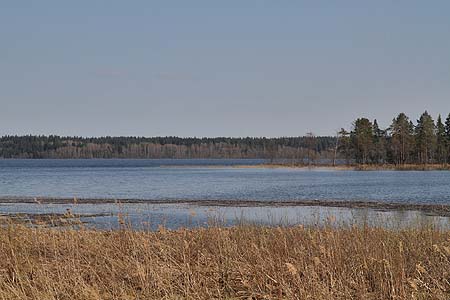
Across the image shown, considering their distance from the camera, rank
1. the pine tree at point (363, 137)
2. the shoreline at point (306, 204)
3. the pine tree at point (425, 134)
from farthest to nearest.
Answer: the pine tree at point (363, 137) → the pine tree at point (425, 134) → the shoreline at point (306, 204)

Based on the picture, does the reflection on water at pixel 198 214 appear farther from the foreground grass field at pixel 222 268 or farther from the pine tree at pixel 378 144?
the pine tree at pixel 378 144

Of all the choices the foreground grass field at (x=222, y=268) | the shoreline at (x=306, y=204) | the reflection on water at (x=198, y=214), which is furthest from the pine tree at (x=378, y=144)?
the foreground grass field at (x=222, y=268)

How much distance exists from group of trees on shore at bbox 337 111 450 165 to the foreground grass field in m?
93.5

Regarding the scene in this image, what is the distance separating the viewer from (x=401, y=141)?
345 ft

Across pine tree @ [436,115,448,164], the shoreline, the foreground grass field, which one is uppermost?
pine tree @ [436,115,448,164]

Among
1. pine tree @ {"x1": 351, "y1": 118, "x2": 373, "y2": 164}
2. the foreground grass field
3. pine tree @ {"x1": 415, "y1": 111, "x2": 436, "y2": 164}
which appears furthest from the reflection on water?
pine tree @ {"x1": 351, "y1": 118, "x2": 373, "y2": 164}

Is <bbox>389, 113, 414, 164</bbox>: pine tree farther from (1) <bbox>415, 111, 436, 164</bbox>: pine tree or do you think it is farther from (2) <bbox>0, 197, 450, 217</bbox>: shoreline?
(2) <bbox>0, 197, 450, 217</bbox>: shoreline

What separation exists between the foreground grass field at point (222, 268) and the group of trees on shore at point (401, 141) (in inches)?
3681

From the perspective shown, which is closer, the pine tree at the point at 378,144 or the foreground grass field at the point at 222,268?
the foreground grass field at the point at 222,268

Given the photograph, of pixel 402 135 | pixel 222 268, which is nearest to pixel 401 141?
pixel 402 135

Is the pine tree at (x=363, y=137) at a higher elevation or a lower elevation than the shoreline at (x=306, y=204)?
higher

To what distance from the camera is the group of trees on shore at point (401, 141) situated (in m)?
103

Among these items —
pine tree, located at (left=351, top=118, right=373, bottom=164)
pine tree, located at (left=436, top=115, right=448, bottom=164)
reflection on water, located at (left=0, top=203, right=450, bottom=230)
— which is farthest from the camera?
pine tree, located at (left=351, top=118, right=373, bottom=164)

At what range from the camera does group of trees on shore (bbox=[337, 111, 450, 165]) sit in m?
103
